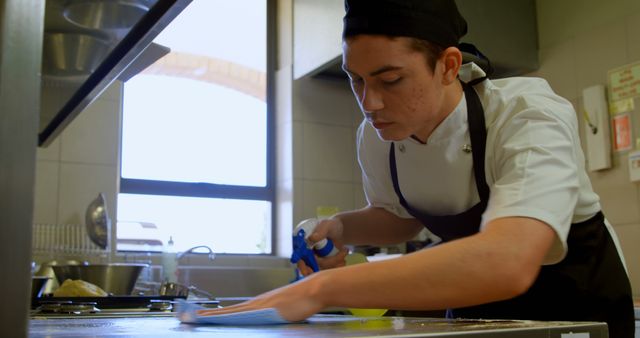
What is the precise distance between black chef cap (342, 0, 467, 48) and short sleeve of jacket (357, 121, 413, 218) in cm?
27

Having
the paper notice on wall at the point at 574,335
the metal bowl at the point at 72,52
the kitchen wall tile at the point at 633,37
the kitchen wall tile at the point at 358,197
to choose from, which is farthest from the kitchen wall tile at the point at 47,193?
the paper notice on wall at the point at 574,335

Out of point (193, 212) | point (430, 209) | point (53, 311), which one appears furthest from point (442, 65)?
point (193, 212)

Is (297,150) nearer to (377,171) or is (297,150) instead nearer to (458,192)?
(377,171)

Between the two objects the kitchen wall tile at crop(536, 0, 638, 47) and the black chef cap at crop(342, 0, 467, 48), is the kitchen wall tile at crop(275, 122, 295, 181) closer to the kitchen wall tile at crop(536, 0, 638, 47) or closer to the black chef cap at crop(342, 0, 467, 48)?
the kitchen wall tile at crop(536, 0, 638, 47)

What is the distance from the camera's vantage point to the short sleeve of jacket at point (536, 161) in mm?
812

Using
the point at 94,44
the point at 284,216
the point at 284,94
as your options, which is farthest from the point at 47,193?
the point at 94,44

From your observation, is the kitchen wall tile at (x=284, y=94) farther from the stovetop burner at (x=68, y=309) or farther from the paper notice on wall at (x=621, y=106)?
the stovetop burner at (x=68, y=309)

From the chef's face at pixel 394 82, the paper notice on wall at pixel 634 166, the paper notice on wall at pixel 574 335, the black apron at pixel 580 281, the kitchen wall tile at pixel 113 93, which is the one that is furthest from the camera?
the kitchen wall tile at pixel 113 93

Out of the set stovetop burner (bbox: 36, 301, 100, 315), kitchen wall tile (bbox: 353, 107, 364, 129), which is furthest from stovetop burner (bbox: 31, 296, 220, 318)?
kitchen wall tile (bbox: 353, 107, 364, 129)

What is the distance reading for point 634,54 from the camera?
96.7 inches

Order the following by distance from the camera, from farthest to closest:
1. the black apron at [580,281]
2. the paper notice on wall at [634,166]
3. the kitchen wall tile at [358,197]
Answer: the kitchen wall tile at [358,197] → the paper notice on wall at [634,166] → the black apron at [580,281]

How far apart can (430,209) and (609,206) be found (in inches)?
63.2

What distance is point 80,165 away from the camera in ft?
8.89

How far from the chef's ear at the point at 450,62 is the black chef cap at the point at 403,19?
0.04 feet
